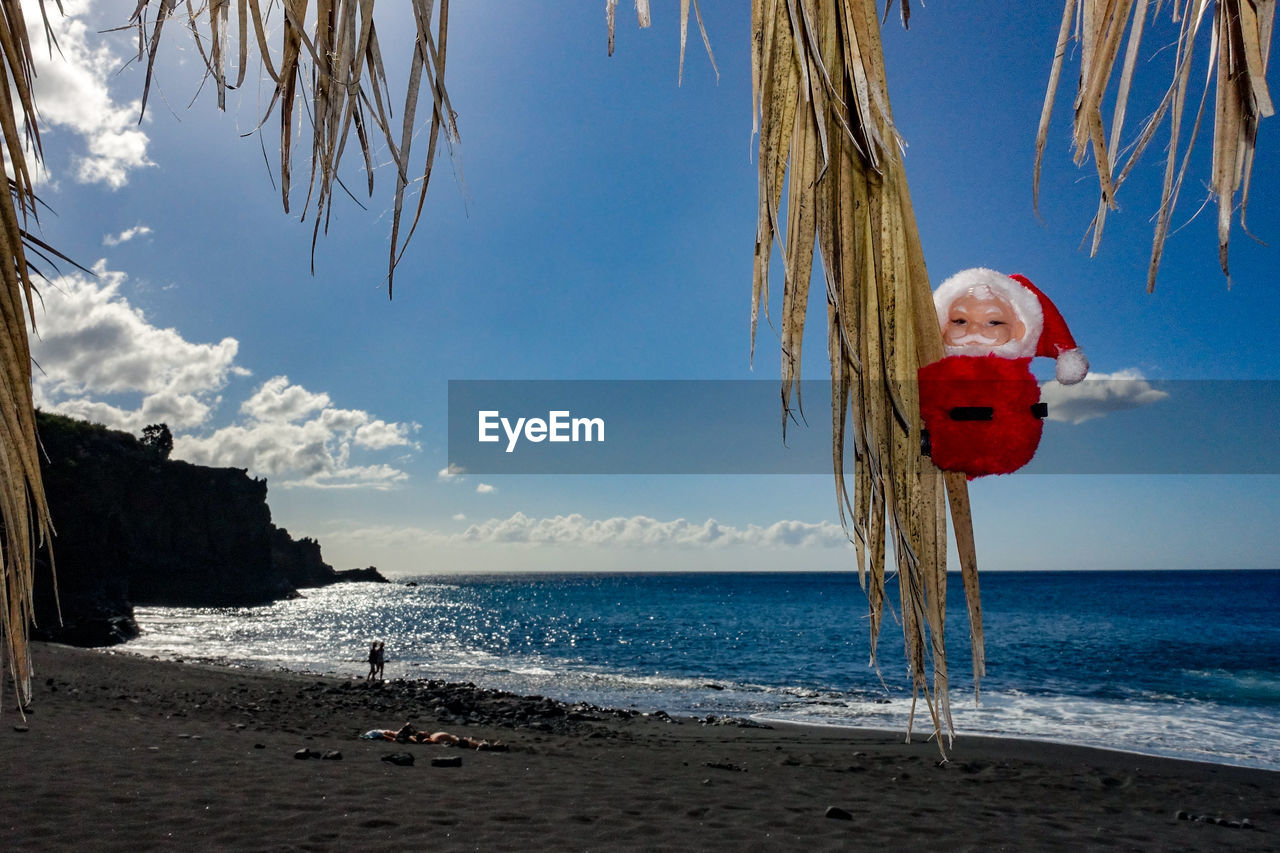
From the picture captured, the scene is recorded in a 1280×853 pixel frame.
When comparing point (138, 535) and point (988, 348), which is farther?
point (138, 535)

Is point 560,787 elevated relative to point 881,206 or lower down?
lower down

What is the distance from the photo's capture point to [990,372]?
3.13 ft

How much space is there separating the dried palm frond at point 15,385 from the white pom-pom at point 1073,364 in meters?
1.61

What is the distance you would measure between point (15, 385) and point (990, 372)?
1.48m

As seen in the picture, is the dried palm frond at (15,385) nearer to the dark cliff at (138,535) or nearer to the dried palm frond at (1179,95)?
the dried palm frond at (1179,95)

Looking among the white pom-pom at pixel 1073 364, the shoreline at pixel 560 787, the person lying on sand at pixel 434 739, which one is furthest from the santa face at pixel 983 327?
the person lying on sand at pixel 434 739

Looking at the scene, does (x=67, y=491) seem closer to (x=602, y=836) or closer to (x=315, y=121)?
(x=602, y=836)

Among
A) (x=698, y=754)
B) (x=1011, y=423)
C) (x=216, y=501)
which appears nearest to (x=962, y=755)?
(x=698, y=754)

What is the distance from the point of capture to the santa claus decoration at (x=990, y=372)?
86cm

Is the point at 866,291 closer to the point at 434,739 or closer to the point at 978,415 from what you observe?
the point at 978,415

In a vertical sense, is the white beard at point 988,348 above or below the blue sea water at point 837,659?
above

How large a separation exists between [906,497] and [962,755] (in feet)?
38.4

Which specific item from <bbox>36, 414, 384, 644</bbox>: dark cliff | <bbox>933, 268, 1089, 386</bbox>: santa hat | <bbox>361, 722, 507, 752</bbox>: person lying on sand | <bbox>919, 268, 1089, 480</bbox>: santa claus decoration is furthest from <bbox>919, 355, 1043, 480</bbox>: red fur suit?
<bbox>36, 414, 384, 644</bbox>: dark cliff

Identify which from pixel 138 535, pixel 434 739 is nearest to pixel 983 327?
pixel 434 739
